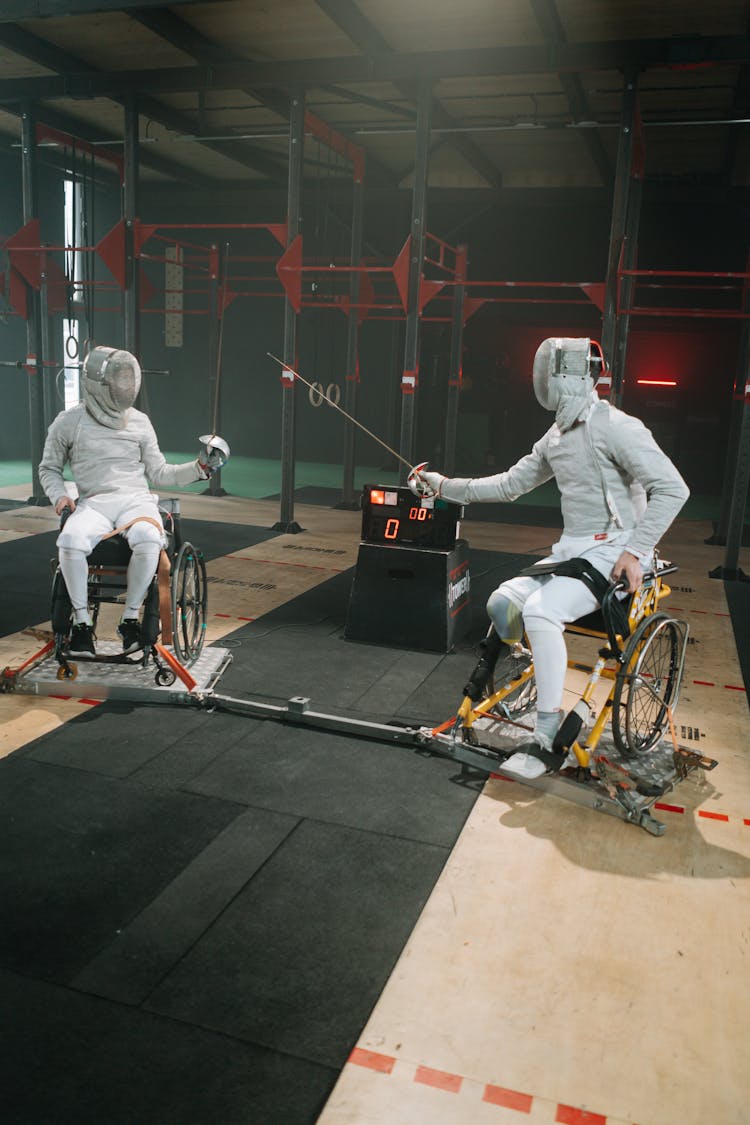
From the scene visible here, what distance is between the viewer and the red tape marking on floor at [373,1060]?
2031mm

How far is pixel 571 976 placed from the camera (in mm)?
2373

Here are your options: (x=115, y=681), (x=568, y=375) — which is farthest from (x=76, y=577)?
(x=568, y=375)

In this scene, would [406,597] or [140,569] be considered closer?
[140,569]

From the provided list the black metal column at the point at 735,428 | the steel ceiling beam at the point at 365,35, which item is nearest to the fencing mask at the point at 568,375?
the black metal column at the point at 735,428

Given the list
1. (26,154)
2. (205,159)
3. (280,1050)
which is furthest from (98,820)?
(205,159)

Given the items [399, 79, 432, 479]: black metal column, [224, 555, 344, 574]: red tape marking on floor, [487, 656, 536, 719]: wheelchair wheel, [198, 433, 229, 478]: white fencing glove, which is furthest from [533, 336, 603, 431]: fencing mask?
[399, 79, 432, 479]: black metal column

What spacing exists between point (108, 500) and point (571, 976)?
9.73 ft

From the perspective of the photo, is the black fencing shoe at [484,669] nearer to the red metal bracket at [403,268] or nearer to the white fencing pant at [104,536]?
the white fencing pant at [104,536]

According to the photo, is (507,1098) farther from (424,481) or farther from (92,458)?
(92,458)

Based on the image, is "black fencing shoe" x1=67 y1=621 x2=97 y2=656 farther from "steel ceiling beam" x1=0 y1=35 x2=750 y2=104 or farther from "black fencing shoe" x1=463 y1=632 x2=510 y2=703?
"steel ceiling beam" x1=0 y1=35 x2=750 y2=104

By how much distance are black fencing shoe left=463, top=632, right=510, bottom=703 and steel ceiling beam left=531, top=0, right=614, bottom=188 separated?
17.3 ft

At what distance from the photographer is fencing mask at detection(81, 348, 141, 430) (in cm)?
432

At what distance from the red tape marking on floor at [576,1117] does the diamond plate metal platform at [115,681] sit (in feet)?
8.20

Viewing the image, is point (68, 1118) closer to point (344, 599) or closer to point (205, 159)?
point (344, 599)
